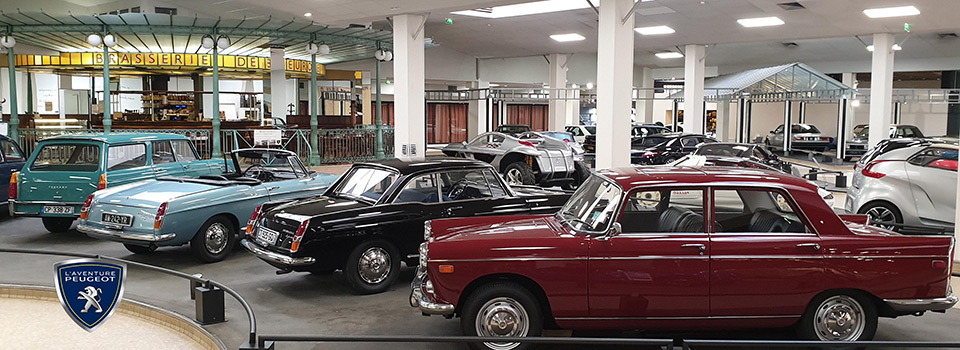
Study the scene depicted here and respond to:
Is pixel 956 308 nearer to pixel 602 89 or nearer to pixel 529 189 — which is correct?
pixel 529 189

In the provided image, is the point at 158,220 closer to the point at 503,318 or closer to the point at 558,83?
the point at 503,318

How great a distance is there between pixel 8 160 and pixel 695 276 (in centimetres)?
1199

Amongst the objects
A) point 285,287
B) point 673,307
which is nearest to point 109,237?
point 285,287

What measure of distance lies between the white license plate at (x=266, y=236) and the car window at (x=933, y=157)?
8.81 meters

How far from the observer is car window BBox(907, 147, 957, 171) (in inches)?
411

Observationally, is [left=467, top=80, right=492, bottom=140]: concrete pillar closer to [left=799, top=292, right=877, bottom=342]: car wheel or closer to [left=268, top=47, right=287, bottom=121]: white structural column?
[left=268, top=47, right=287, bottom=121]: white structural column

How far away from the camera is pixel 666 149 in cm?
2050

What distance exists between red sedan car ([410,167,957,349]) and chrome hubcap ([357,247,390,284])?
2101 mm

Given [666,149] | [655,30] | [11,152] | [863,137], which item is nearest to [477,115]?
[655,30]

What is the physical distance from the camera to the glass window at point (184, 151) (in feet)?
39.0

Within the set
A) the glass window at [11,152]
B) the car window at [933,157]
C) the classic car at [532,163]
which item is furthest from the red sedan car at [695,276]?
the classic car at [532,163]

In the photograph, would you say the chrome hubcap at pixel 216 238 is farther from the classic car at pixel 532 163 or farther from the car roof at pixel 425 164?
the classic car at pixel 532 163

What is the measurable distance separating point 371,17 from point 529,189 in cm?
992

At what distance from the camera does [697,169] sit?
6113 millimetres
